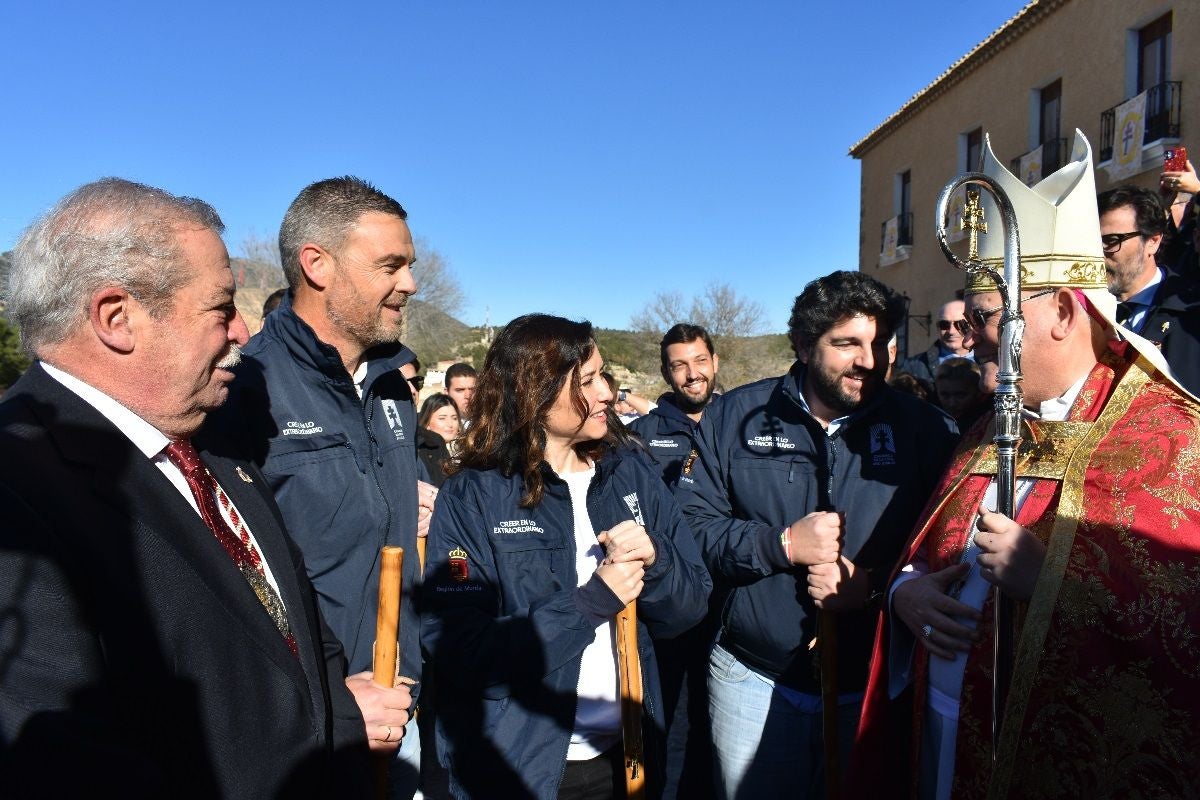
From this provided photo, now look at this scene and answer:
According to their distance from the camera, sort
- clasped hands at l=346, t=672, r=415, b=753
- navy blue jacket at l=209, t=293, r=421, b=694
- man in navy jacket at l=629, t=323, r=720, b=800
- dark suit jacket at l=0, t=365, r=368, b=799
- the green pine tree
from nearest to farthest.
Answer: dark suit jacket at l=0, t=365, r=368, b=799 → clasped hands at l=346, t=672, r=415, b=753 → navy blue jacket at l=209, t=293, r=421, b=694 → man in navy jacket at l=629, t=323, r=720, b=800 → the green pine tree

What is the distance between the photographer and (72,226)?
5.65ft

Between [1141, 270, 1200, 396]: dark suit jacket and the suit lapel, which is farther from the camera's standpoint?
[1141, 270, 1200, 396]: dark suit jacket

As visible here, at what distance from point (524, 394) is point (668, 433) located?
2904 millimetres

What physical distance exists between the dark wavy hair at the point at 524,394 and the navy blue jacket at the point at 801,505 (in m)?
0.63

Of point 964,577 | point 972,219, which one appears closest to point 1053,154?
point 972,219

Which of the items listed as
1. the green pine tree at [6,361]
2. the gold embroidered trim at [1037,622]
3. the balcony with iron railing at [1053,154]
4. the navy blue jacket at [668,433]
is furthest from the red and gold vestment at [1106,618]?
the green pine tree at [6,361]

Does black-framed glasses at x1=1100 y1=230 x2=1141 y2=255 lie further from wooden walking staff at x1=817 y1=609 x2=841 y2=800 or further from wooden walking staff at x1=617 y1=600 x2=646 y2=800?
wooden walking staff at x1=617 y1=600 x2=646 y2=800

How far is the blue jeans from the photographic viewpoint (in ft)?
9.76

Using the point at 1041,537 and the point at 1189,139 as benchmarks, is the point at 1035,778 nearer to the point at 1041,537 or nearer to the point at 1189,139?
the point at 1041,537

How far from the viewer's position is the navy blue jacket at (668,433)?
530 centimetres

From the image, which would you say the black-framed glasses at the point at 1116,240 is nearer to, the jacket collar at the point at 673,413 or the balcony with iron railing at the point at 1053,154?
the jacket collar at the point at 673,413

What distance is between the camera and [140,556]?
1.54 m

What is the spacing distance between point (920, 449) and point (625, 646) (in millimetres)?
1363

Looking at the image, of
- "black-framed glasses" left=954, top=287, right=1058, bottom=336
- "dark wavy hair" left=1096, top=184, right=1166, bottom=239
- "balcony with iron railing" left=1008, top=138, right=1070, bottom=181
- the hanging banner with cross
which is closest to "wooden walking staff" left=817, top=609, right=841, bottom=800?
"black-framed glasses" left=954, top=287, right=1058, bottom=336
